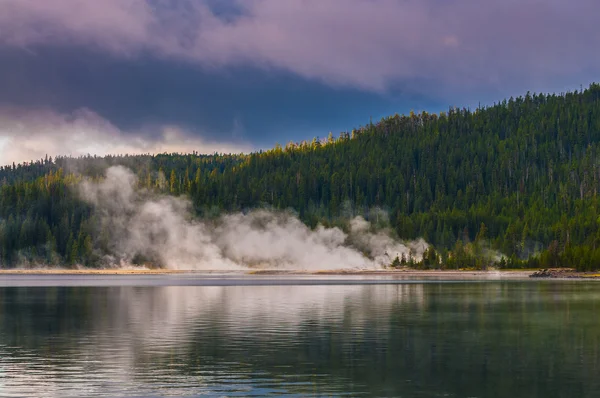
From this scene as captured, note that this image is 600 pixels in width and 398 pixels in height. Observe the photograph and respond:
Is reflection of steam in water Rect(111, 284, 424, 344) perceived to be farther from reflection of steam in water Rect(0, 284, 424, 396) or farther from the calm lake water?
the calm lake water

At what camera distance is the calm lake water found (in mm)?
41250

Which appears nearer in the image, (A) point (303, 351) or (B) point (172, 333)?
(A) point (303, 351)

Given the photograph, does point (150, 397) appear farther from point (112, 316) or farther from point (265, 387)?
point (112, 316)

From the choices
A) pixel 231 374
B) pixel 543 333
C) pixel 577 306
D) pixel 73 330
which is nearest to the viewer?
pixel 231 374

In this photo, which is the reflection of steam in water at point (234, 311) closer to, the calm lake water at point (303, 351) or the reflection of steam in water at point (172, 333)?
the reflection of steam in water at point (172, 333)

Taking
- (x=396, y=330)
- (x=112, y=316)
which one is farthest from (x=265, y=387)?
(x=112, y=316)

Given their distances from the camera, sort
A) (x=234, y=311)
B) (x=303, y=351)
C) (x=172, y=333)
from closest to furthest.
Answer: (x=303, y=351) → (x=172, y=333) → (x=234, y=311)

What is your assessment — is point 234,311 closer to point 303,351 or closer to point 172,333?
point 172,333

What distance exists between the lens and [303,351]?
5400cm

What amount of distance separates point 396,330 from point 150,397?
31.9 meters

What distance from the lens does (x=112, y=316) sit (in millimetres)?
82875

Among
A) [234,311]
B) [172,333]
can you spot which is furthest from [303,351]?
[234,311]

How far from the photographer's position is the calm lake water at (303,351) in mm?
41250

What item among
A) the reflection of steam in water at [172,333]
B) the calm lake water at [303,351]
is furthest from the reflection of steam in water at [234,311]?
the calm lake water at [303,351]
